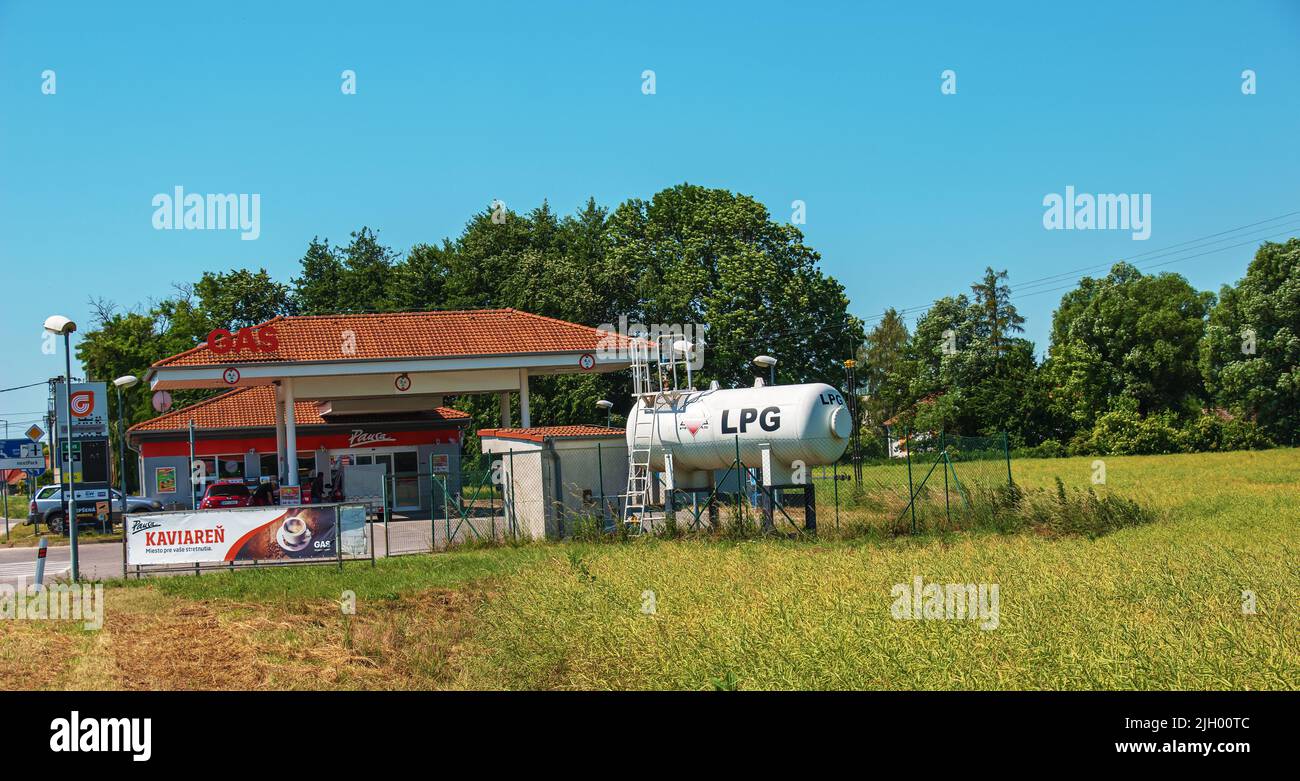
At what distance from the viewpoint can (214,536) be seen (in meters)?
20.5

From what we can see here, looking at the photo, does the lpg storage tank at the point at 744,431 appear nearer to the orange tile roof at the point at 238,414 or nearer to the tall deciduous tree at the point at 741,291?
the orange tile roof at the point at 238,414

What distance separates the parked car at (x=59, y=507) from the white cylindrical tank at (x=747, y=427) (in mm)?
19484

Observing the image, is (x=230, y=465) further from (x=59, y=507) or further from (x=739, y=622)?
(x=739, y=622)

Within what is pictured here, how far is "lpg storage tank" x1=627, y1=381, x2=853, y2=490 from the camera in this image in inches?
965

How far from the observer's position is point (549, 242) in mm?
68062

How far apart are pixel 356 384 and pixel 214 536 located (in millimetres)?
16906

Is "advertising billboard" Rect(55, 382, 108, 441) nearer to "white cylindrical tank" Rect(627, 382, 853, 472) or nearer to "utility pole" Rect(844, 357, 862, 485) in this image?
"white cylindrical tank" Rect(627, 382, 853, 472)

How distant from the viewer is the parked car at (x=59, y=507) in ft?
118

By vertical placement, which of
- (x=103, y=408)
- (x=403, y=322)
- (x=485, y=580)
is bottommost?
(x=485, y=580)

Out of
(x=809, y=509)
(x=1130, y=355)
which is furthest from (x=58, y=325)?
(x=1130, y=355)

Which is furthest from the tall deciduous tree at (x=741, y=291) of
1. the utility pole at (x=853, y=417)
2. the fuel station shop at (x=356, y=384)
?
the fuel station shop at (x=356, y=384)
